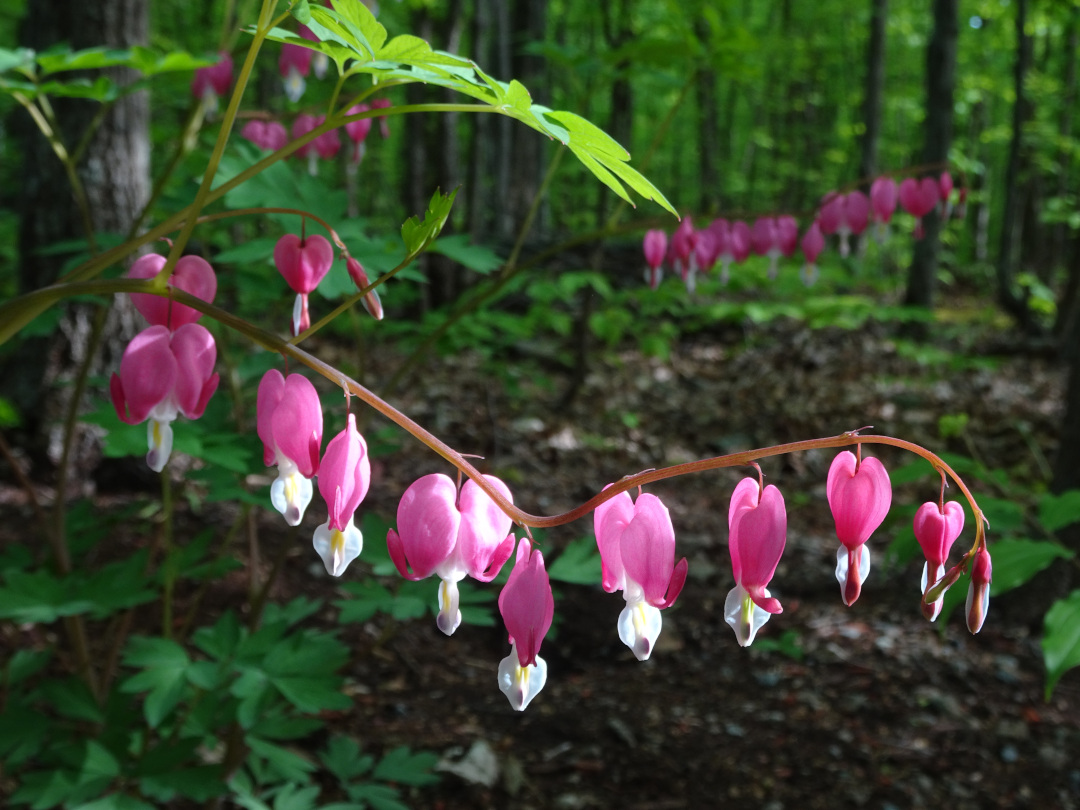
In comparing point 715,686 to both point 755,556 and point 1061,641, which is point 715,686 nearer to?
point 1061,641

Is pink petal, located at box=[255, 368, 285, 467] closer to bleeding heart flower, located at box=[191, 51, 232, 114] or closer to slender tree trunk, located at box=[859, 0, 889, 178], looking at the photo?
bleeding heart flower, located at box=[191, 51, 232, 114]

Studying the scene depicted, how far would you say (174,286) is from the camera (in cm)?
92

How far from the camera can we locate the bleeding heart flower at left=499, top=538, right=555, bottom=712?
2.47 ft

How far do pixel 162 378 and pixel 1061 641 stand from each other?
188 centimetres

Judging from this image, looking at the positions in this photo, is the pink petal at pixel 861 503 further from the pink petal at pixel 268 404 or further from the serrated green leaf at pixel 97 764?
the serrated green leaf at pixel 97 764

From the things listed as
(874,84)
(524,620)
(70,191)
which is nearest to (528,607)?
(524,620)

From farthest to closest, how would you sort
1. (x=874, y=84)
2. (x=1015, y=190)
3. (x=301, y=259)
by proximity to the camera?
1. (x=874, y=84)
2. (x=1015, y=190)
3. (x=301, y=259)

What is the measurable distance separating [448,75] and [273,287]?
1426 mm

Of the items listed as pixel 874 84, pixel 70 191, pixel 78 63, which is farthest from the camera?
pixel 874 84

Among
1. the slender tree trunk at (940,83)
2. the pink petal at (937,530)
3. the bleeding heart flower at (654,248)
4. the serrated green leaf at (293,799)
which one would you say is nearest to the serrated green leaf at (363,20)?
the pink petal at (937,530)

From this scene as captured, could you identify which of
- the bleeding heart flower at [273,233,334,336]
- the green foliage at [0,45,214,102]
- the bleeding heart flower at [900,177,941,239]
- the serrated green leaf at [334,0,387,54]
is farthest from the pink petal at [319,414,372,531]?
the bleeding heart flower at [900,177,941,239]

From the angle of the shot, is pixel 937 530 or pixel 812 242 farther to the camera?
pixel 812 242

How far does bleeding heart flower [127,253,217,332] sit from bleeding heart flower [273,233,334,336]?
92mm

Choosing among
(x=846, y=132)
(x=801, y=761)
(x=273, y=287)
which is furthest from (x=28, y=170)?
(x=846, y=132)
